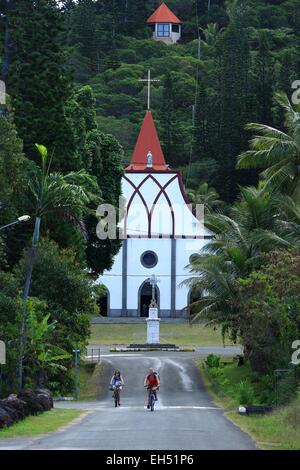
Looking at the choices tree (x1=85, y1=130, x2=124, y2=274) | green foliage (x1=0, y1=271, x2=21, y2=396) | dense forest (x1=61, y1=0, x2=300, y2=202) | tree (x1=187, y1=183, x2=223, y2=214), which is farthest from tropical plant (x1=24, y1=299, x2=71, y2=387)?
dense forest (x1=61, y1=0, x2=300, y2=202)

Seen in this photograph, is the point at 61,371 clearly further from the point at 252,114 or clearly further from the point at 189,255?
the point at 252,114

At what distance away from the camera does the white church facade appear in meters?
73.4

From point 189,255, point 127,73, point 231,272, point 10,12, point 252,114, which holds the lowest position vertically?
point 231,272

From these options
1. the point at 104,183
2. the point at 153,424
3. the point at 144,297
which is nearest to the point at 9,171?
the point at 153,424

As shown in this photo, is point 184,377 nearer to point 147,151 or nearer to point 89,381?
point 89,381

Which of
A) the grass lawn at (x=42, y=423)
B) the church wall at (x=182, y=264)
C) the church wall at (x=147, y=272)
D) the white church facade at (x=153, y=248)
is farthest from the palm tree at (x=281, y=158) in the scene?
the church wall at (x=147, y=272)

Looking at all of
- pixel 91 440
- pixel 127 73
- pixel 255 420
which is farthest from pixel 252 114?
pixel 91 440

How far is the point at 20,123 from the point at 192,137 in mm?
56321

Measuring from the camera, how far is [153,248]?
73688mm

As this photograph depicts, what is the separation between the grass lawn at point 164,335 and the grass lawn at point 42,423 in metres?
29.5

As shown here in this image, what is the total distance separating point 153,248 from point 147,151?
23.6ft

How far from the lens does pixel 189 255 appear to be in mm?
72938

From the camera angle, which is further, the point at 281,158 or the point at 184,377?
the point at 184,377

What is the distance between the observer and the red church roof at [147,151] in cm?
7674
